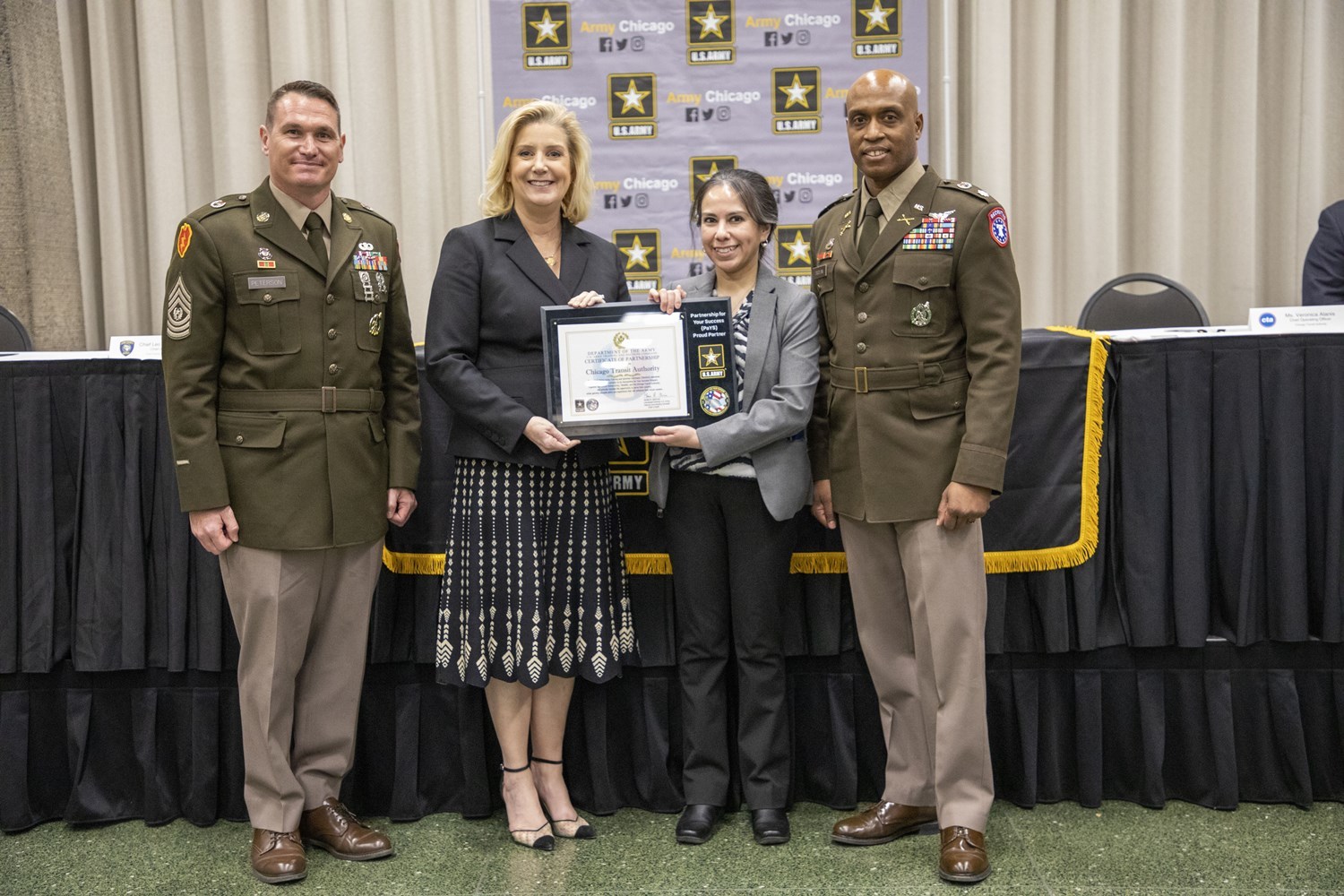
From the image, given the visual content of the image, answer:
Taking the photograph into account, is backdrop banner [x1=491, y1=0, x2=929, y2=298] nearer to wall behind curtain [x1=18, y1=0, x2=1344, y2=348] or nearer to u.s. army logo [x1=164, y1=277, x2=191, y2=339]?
wall behind curtain [x1=18, y1=0, x2=1344, y2=348]

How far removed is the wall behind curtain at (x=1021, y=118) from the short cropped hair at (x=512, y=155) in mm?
2499

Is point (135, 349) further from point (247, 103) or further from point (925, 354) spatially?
point (247, 103)

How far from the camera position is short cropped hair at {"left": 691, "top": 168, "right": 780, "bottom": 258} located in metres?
2.38

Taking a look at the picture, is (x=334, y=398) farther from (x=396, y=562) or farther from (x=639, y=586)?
(x=639, y=586)

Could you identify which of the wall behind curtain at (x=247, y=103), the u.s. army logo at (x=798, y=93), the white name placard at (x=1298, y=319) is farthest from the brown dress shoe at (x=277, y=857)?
the u.s. army logo at (x=798, y=93)

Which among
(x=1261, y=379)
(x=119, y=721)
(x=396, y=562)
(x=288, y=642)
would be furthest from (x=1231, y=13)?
(x=119, y=721)

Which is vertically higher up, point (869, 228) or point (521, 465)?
point (869, 228)

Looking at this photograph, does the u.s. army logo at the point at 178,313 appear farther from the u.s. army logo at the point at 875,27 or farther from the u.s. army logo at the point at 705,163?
the u.s. army logo at the point at 875,27

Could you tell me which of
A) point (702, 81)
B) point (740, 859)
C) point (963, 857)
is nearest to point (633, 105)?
point (702, 81)

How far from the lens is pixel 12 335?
3652mm

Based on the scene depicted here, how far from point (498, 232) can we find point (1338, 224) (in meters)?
2.99

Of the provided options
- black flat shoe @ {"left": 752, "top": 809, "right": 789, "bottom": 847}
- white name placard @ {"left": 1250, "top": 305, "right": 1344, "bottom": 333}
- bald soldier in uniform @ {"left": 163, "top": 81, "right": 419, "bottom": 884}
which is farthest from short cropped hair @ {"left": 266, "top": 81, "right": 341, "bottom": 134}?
white name placard @ {"left": 1250, "top": 305, "right": 1344, "bottom": 333}

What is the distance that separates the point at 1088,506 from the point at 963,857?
922mm

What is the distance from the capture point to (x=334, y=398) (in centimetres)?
236
